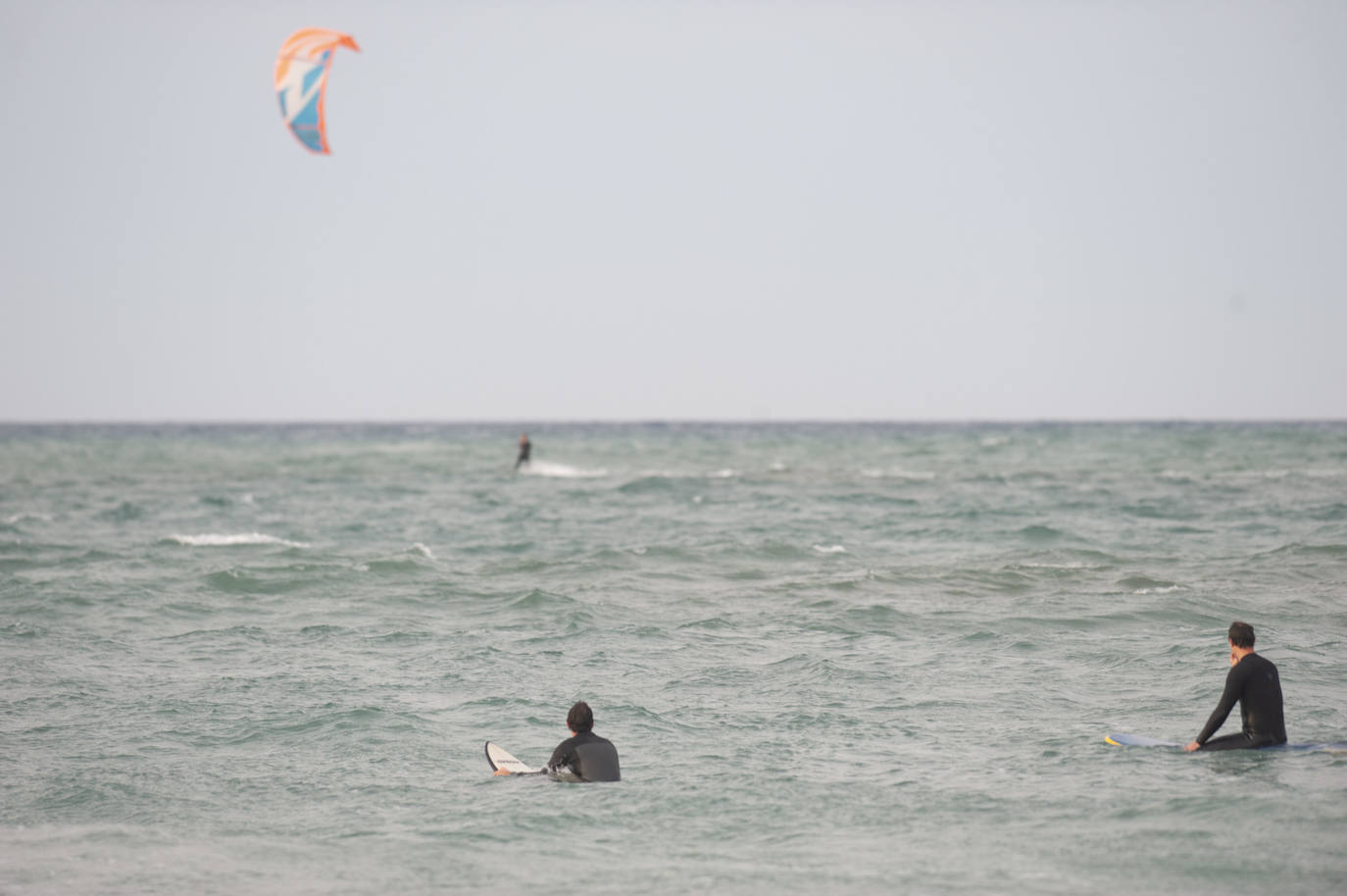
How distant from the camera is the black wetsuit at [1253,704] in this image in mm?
9883

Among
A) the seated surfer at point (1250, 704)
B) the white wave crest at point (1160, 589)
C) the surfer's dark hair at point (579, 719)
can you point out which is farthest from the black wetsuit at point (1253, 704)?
the white wave crest at point (1160, 589)

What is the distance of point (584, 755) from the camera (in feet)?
31.6

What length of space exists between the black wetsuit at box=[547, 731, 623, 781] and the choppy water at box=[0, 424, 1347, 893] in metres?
0.15

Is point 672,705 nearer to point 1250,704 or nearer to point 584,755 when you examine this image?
point 584,755

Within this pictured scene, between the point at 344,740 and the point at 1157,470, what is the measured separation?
44.7 metres

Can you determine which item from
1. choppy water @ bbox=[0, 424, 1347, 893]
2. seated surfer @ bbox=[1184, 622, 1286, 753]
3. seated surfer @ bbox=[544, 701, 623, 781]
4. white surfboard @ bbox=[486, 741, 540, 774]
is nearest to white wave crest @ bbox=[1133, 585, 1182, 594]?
choppy water @ bbox=[0, 424, 1347, 893]

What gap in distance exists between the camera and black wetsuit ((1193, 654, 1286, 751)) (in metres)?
9.88

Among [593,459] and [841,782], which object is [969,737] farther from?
[593,459]

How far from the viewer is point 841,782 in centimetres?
952

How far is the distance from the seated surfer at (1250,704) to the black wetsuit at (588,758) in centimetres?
490

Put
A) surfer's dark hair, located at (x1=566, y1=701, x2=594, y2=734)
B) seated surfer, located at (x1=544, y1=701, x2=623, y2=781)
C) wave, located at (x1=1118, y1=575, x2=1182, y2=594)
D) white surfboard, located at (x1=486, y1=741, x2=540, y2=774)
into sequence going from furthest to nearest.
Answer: wave, located at (x1=1118, y1=575, x2=1182, y2=594) < white surfboard, located at (x1=486, y1=741, x2=540, y2=774) < surfer's dark hair, located at (x1=566, y1=701, x2=594, y2=734) < seated surfer, located at (x1=544, y1=701, x2=623, y2=781)

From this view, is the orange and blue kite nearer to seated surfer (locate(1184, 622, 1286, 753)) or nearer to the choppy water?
the choppy water

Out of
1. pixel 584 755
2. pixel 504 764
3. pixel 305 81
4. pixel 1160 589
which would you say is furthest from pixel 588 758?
pixel 305 81

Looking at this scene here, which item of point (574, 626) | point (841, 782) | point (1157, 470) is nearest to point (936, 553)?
point (574, 626)
